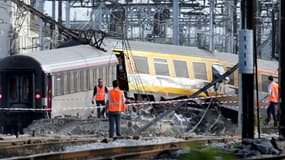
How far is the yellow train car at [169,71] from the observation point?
92.9 ft

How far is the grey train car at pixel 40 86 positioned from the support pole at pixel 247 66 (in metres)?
11.3

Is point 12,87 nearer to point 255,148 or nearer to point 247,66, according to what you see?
point 247,66

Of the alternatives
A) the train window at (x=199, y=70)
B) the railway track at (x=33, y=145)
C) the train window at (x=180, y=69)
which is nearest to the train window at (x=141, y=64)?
the train window at (x=180, y=69)

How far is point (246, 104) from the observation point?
15.5 metres

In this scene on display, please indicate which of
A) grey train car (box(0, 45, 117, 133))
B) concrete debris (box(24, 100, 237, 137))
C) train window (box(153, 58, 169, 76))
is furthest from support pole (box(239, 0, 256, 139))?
train window (box(153, 58, 169, 76))

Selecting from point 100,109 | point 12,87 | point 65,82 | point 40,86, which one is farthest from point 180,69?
point 12,87

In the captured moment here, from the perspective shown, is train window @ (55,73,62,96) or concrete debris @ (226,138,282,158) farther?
train window @ (55,73,62,96)

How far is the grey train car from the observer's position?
83.1 ft

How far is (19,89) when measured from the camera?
26.1m

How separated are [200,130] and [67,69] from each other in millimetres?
5590

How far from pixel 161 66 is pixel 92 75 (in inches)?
137

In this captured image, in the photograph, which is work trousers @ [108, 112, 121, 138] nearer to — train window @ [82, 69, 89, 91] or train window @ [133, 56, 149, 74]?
train window @ [82, 69, 89, 91]

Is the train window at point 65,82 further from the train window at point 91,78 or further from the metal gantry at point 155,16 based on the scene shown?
the metal gantry at point 155,16

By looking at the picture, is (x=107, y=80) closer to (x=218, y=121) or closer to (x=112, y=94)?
(x=218, y=121)
